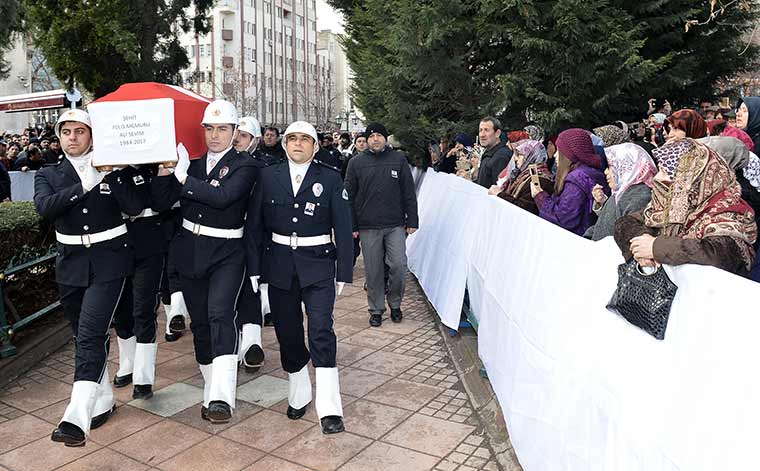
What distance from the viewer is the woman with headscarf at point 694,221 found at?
2660 mm

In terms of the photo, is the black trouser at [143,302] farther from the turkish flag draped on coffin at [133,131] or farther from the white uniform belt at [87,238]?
the turkish flag draped on coffin at [133,131]

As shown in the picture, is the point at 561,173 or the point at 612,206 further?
the point at 561,173

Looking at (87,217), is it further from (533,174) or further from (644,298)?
(644,298)

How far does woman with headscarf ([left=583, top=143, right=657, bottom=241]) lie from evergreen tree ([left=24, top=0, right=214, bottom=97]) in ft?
39.5

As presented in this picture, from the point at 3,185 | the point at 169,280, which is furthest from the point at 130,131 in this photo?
the point at 3,185

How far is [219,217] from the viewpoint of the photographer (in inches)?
187

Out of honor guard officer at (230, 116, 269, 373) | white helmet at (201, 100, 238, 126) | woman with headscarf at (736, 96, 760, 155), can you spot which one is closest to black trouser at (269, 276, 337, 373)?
honor guard officer at (230, 116, 269, 373)

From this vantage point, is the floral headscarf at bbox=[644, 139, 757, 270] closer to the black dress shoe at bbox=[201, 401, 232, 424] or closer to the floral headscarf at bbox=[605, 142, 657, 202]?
the floral headscarf at bbox=[605, 142, 657, 202]

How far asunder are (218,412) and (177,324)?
2597 millimetres

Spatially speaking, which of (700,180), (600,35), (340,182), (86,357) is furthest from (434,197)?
(700,180)

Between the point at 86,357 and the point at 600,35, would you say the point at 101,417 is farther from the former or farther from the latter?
the point at 600,35

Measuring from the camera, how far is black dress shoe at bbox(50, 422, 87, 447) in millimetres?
4117

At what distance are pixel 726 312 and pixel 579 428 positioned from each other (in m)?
1.21

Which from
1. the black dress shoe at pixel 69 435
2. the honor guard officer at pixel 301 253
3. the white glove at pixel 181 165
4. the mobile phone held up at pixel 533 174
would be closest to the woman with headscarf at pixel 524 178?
the mobile phone held up at pixel 533 174
